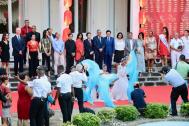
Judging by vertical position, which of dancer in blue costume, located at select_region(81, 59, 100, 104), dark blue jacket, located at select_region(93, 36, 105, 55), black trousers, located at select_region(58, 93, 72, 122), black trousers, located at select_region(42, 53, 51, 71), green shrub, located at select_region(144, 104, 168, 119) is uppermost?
dark blue jacket, located at select_region(93, 36, 105, 55)

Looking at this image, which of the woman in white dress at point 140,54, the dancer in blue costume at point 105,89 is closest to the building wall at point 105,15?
the woman in white dress at point 140,54

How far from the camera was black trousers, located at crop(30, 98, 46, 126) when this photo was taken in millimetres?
13844

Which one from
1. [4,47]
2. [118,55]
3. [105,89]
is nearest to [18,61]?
[4,47]

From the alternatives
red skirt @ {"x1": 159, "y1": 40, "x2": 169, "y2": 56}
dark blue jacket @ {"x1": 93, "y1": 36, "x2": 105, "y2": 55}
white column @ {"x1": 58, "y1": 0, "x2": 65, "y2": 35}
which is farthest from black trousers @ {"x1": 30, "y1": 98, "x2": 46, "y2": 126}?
red skirt @ {"x1": 159, "y1": 40, "x2": 169, "y2": 56}

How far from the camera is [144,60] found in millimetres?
23344

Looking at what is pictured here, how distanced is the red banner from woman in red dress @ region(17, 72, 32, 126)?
37.6ft

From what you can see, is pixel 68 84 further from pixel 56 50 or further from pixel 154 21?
pixel 154 21

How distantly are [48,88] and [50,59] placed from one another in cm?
822

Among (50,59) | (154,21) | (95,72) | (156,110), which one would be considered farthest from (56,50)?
(156,110)

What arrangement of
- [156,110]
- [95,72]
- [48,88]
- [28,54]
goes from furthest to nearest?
1. [28,54]
2. [95,72]
3. [156,110]
4. [48,88]

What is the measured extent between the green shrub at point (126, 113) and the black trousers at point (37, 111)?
2.66 metres

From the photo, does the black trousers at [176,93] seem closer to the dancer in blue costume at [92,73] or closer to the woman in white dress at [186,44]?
the dancer in blue costume at [92,73]

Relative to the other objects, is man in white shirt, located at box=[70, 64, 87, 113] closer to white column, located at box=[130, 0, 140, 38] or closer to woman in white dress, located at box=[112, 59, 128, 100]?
woman in white dress, located at box=[112, 59, 128, 100]

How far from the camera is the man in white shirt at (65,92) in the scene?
587 inches
